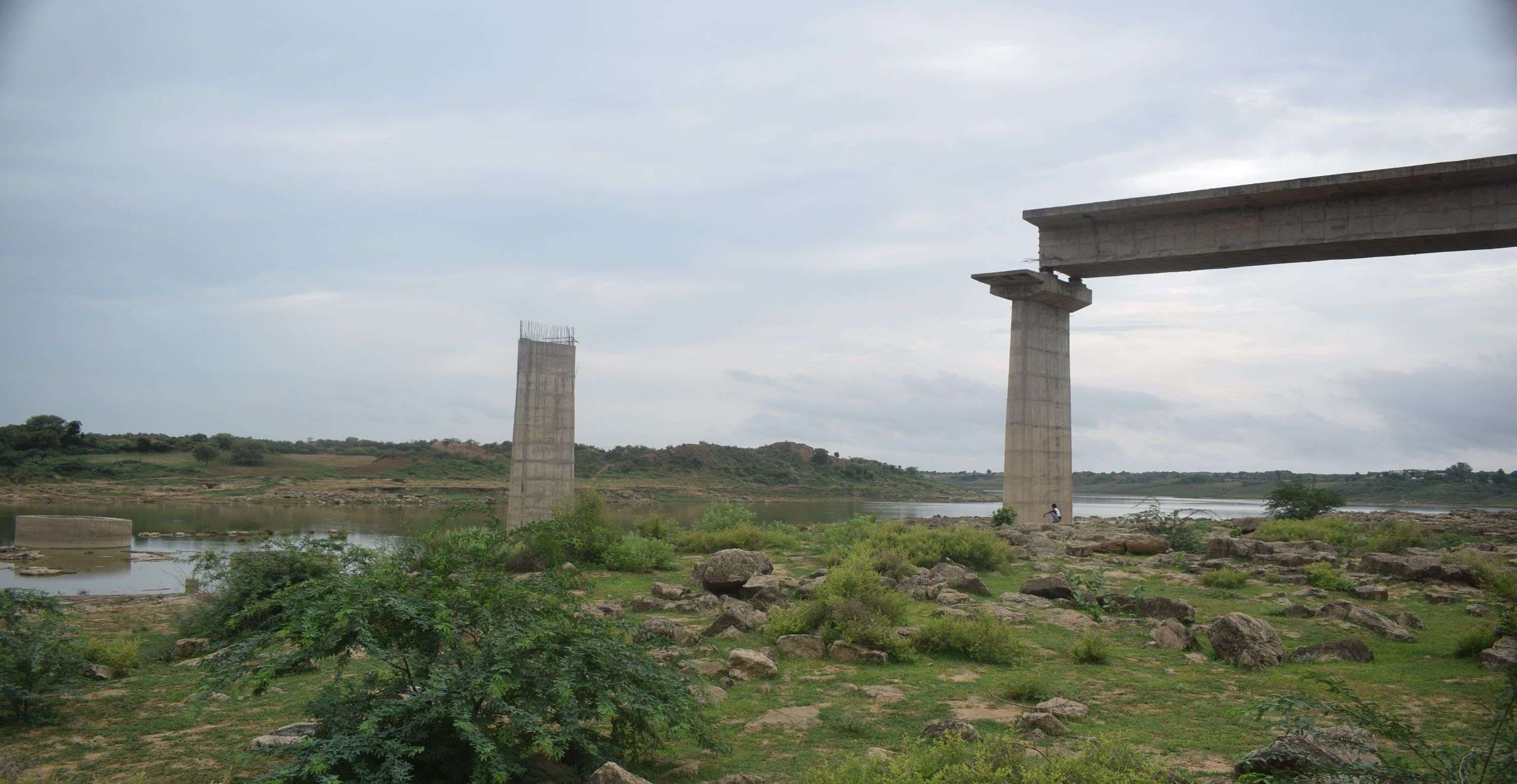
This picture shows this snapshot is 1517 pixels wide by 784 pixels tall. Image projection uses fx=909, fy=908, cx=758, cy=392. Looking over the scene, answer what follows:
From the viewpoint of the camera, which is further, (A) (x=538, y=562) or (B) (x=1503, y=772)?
(A) (x=538, y=562)

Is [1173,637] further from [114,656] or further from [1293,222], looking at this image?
[1293,222]

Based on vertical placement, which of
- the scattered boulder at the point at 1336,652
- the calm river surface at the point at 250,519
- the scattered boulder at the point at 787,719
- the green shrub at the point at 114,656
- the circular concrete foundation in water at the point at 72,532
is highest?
the scattered boulder at the point at 1336,652

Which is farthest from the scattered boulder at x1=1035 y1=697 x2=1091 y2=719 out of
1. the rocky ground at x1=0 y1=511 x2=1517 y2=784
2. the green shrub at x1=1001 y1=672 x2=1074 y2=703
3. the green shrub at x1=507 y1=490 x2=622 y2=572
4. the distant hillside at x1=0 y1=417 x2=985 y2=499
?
the distant hillside at x1=0 y1=417 x2=985 y2=499

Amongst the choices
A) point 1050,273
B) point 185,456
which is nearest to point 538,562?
point 1050,273

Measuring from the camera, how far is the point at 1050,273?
30.0 meters

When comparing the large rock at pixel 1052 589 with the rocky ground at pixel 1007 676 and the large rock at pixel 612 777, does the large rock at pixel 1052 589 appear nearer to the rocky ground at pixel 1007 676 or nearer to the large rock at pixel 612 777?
the rocky ground at pixel 1007 676

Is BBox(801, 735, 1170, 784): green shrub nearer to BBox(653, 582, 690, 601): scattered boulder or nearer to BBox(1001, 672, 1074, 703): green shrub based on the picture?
BBox(1001, 672, 1074, 703): green shrub

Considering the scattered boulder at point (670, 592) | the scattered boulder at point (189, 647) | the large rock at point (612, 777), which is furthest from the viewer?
the scattered boulder at point (670, 592)

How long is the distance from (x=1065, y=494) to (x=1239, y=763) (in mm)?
26799

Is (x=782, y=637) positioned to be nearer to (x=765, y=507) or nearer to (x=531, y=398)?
(x=531, y=398)

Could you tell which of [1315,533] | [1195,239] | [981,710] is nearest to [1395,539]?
[1315,533]

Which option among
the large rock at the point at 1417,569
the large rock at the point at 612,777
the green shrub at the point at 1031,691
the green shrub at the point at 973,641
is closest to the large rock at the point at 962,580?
the green shrub at the point at 973,641

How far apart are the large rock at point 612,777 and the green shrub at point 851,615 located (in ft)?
17.9

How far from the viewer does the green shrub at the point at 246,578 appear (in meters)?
12.1
